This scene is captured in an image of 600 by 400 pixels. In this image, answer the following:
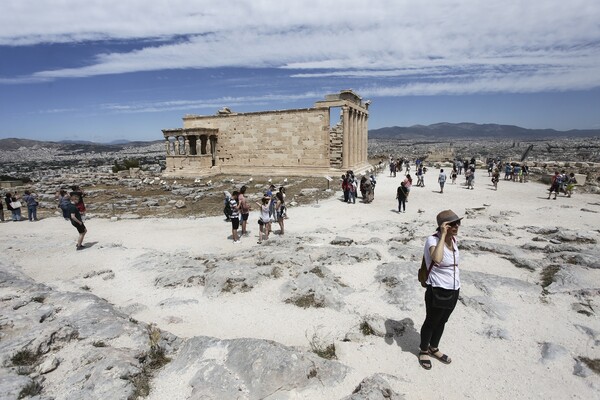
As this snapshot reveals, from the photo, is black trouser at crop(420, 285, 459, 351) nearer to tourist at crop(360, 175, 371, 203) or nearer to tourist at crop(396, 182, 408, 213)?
tourist at crop(396, 182, 408, 213)

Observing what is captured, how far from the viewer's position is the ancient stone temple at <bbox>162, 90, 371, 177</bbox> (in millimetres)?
26312

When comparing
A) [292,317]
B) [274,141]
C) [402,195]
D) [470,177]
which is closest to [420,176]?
[470,177]

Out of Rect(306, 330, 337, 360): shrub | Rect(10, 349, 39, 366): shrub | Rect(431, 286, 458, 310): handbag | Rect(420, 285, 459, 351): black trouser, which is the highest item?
Rect(431, 286, 458, 310): handbag

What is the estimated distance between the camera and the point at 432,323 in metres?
4.70

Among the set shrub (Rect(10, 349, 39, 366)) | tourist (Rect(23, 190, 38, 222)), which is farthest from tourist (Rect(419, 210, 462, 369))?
tourist (Rect(23, 190, 38, 222))

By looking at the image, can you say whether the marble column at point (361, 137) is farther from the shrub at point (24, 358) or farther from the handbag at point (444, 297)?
the shrub at point (24, 358)

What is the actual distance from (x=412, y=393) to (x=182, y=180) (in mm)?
27747

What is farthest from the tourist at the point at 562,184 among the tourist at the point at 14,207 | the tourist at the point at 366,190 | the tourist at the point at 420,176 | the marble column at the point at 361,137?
the tourist at the point at 14,207

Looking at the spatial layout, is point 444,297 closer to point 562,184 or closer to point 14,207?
point 14,207

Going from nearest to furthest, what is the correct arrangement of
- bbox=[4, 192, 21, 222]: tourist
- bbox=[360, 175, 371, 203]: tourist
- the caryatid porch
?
bbox=[4, 192, 21, 222]: tourist → bbox=[360, 175, 371, 203]: tourist → the caryatid porch

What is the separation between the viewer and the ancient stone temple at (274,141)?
2631 cm

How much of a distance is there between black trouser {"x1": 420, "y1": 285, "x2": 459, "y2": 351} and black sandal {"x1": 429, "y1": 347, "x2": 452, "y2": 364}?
61 millimetres

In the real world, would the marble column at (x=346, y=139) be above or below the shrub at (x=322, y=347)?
above

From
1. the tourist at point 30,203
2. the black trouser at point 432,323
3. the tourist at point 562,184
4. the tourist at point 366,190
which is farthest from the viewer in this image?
the tourist at point 562,184
